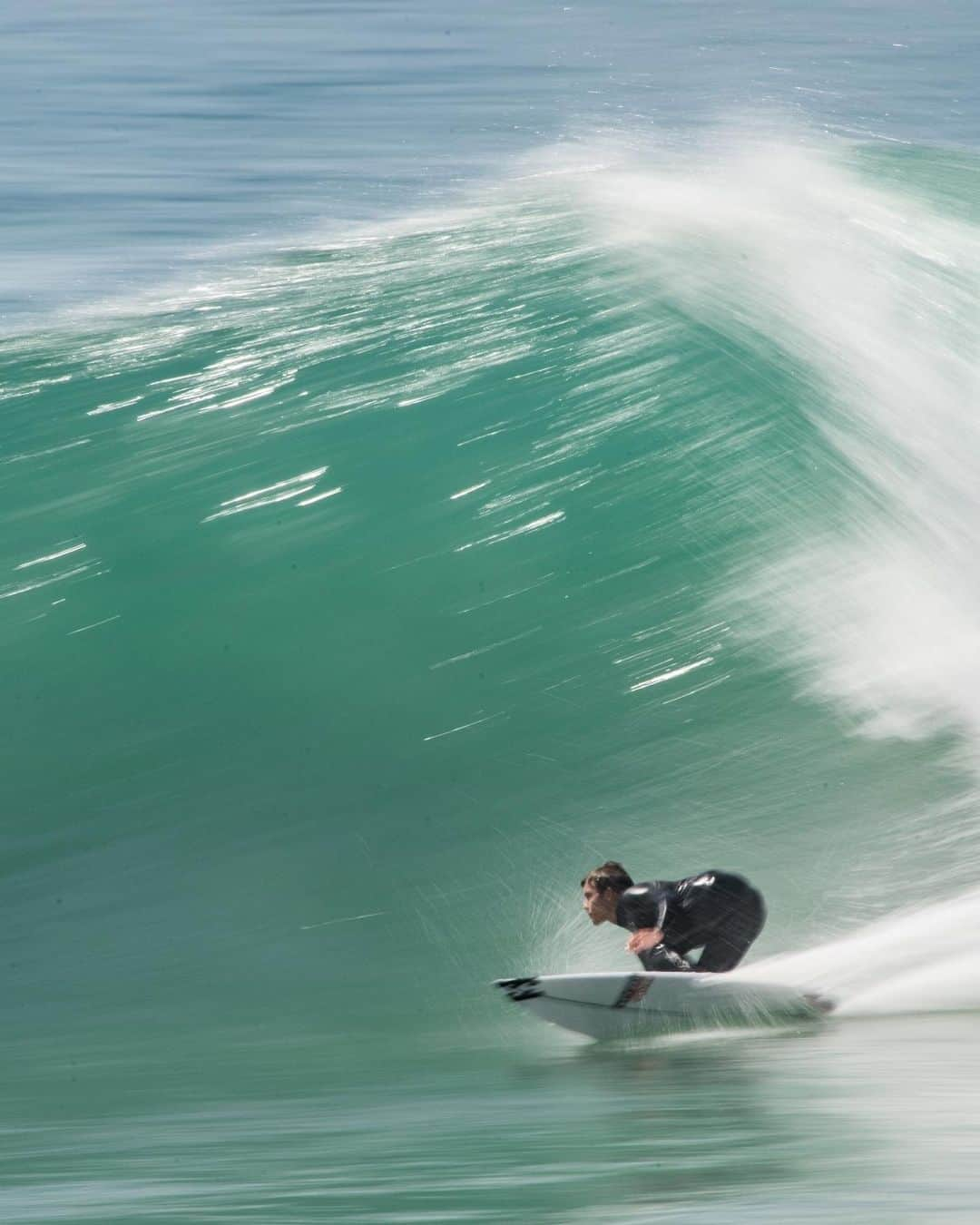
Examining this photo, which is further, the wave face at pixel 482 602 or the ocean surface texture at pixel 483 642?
the wave face at pixel 482 602

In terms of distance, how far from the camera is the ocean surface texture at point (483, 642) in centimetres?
378

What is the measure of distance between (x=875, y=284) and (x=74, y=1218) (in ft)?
21.8

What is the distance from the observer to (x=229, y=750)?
251 inches

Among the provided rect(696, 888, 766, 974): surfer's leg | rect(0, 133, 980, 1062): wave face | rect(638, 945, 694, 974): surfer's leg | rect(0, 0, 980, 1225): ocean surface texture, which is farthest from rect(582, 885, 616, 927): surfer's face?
rect(0, 133, 980, 1062): wave face

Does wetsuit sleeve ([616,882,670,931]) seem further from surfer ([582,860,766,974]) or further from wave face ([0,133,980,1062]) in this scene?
wave face ([0,133,980,1062])

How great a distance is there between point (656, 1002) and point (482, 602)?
8.44ft

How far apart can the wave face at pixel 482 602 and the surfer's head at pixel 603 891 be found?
61 cm

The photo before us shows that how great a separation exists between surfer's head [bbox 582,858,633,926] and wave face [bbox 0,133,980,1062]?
24.1 inches

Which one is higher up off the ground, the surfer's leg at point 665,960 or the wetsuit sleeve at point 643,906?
the wetsuit sleeve at point 643,906

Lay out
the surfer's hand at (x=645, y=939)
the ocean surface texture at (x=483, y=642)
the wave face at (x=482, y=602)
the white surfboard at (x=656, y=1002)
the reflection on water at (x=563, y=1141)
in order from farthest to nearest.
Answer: the wave face at (x=482, y=602)
the surfer's hand at (x=645, y=939)
the white surfboard at (x=656, y=1002)
the ocean surface texture at (x=483, y=642)
the reflection on water at (x=563, y=1141)

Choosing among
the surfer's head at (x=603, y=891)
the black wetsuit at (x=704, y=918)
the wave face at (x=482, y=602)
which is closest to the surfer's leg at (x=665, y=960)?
the black wetsuit at (x=704, y=918)

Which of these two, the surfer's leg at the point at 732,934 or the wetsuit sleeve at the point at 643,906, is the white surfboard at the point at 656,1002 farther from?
the wetsuit sleeve at the point at 643,906

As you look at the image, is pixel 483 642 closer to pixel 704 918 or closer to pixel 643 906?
pixel 643 906

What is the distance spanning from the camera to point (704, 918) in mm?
4797
